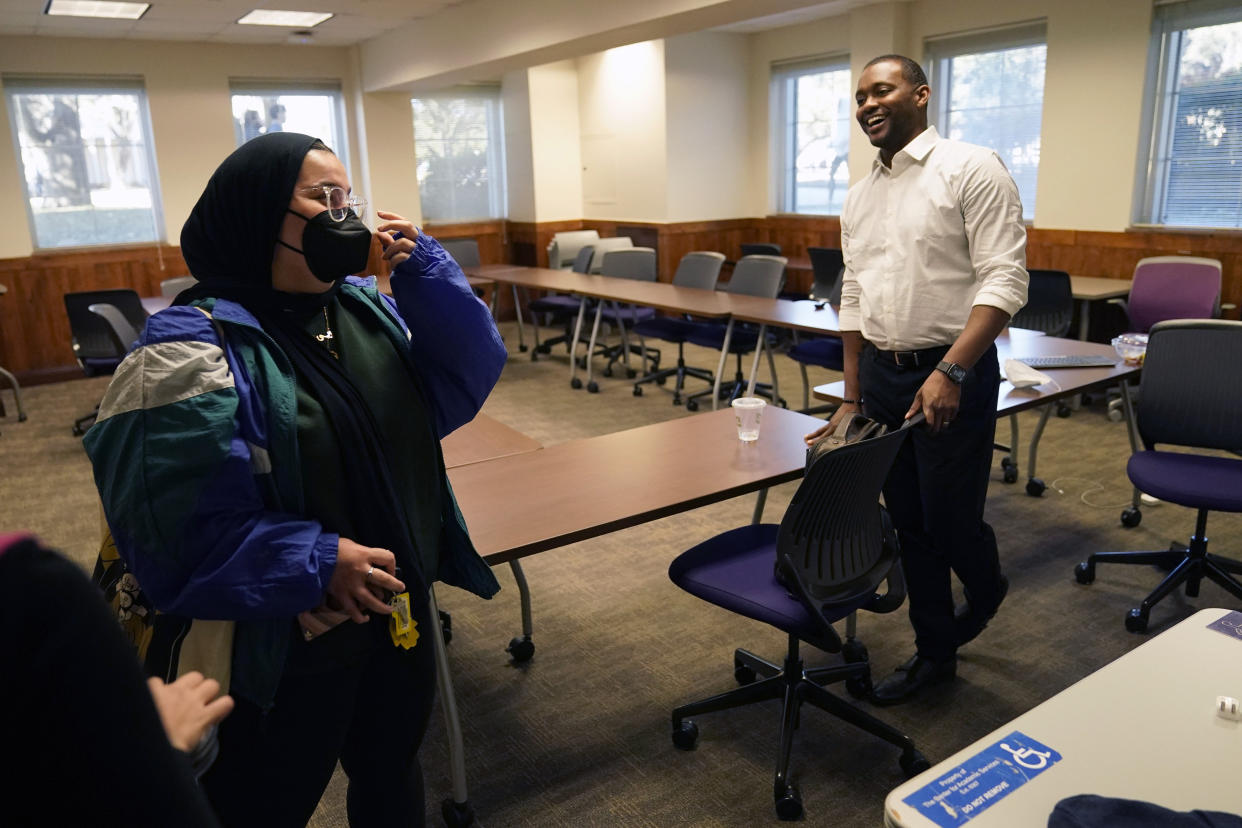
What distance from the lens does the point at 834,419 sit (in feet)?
8.21

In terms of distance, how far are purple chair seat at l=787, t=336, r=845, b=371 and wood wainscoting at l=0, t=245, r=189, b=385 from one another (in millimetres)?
5497

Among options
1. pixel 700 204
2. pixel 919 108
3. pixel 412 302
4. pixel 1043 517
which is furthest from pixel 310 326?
pixel 700 204

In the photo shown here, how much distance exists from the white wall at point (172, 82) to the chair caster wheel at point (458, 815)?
747 centimetres

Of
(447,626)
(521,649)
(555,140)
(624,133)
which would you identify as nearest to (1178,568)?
(521,649)

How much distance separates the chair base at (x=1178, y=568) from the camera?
2.91 meters

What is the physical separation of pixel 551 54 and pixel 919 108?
4829 mm

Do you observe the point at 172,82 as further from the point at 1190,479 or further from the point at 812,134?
the point at 1190,479

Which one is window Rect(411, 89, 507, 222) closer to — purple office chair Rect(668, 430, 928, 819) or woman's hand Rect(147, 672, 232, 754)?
purple office chair Rect(668, 430, 928, 819)

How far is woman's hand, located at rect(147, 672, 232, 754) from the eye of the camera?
864 millimetres

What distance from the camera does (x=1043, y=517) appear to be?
12.7 ft

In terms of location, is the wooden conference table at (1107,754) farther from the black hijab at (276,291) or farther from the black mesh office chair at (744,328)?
the black mesh office chair at (744,328)

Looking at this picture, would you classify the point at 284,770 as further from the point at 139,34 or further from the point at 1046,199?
the point at 139,34

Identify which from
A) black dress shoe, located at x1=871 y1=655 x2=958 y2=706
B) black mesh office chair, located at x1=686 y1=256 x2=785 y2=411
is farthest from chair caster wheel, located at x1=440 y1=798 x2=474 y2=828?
black mesh office chair, located at x1=686 y1=256 x2=785 y2=411

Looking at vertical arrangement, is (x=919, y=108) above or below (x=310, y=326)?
above
